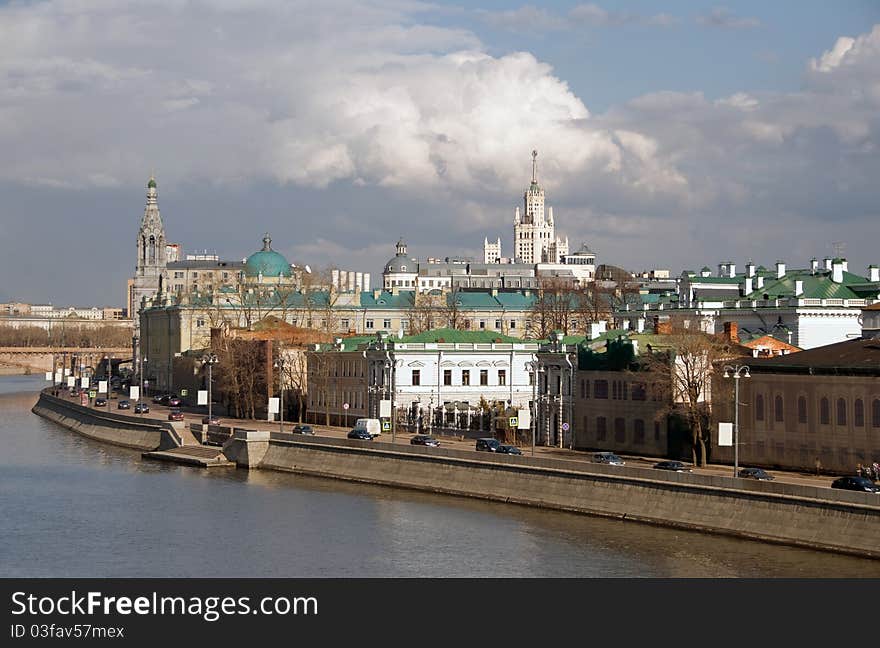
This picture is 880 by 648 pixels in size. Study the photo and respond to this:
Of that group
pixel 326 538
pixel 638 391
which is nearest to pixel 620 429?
pixel 638 391

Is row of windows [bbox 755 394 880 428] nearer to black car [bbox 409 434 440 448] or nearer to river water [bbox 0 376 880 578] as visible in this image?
river water [bbox 0 376 880 578]

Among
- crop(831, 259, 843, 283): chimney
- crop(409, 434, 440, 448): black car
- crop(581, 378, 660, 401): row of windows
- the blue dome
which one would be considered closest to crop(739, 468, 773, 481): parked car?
crop(581, 378, 660, 401): row of windows

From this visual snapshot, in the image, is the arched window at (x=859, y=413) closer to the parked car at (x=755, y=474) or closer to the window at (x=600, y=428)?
the parked car at (x=755, y=474)

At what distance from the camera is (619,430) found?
79.6 meters

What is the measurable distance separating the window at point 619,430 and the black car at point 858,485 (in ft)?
73.3

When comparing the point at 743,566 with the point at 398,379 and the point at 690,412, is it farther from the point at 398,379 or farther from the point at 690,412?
the point at 398,379

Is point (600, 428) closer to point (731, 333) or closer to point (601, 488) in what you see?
point (731, 333)

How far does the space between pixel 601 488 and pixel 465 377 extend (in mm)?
35551

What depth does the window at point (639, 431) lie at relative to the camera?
77500 millimetres

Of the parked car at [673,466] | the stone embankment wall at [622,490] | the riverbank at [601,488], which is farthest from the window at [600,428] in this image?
the parked car at [673,466]

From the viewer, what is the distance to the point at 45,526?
214ft

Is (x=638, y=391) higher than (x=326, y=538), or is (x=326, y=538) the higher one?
(x=638, y=391)

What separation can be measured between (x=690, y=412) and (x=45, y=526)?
2789 centimetres
